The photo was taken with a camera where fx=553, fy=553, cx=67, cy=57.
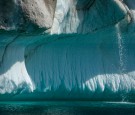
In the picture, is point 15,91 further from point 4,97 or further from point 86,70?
point 86,70

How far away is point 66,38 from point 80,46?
1.94ft

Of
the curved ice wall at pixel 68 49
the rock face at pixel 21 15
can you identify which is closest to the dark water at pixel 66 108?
the curved ice wall at pixel 68 49

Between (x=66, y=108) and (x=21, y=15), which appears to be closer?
(x=21, y=15)

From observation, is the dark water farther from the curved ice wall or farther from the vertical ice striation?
the vertical ice striation

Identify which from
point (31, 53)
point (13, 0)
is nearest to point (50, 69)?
point (31, 53)

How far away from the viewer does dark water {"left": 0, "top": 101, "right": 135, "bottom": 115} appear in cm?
1008

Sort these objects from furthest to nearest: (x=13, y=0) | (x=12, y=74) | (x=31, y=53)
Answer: (x=31, y=53) → (x=12, y=74) → (x=13, y=0)

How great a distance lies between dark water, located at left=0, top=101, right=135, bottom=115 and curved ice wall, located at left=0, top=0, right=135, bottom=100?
0.20 metres

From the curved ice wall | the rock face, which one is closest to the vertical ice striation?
the curved ice wall

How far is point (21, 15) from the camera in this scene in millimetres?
9789

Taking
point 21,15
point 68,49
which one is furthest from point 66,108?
point 21,15

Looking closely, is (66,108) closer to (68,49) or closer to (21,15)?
(68,49)

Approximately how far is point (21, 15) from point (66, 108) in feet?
7.28

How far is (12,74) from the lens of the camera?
34.1 feet
